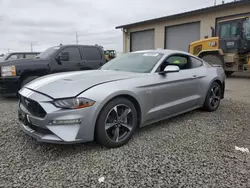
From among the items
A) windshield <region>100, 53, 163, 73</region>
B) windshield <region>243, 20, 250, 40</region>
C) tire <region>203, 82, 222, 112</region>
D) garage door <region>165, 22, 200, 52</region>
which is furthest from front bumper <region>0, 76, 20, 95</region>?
garage door <region>165, 22, 200, 52</region>

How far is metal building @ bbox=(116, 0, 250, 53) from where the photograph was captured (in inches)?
547

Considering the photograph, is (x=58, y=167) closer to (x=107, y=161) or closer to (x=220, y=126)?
(x=107, y=161)

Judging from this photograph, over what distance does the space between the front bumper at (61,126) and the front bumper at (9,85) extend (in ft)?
11.0

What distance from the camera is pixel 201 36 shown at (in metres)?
15.2

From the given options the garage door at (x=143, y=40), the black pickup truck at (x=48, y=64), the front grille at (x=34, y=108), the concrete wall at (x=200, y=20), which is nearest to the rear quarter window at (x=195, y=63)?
the front grille at (x=34, y=108)

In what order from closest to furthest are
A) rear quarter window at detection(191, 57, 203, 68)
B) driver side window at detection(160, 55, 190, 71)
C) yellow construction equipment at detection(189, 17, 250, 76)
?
driver side window at detection(160, 55, 190, 71)
rear quarter window at detection(191, 57, 203, 68)
yellow construction equipment at detection(189, 17, 250, 76)

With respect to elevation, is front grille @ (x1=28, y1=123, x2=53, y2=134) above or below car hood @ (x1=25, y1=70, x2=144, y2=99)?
below

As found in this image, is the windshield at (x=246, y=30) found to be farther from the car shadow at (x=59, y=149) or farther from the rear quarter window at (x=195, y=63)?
the car shadow at (x=59, y=149)

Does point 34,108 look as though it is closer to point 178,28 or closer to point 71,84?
point 71,84

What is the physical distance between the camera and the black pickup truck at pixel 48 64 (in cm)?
566

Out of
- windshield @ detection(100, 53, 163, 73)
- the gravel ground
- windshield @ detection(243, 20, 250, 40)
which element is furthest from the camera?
windshield @ detection(243, 20, 250, 40)

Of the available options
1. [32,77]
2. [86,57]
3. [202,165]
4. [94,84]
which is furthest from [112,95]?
[86,57]

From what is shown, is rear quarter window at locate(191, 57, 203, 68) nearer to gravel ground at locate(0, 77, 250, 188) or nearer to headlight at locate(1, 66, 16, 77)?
gravel ground at locate(0, 77, 250, 188)

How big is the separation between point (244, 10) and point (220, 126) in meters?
12.1
